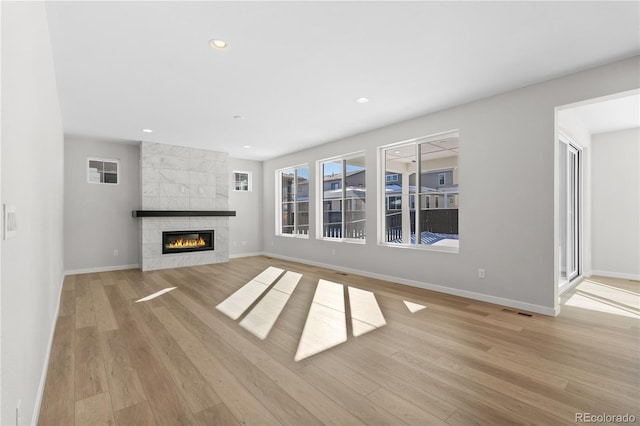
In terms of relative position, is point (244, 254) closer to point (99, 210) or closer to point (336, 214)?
point (336, 214)

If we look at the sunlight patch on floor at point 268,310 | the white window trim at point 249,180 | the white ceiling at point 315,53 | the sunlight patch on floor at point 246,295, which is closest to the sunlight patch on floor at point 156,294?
the sunlight patch on floor at point 246,295

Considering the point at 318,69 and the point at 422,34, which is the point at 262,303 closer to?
the point at 318,69

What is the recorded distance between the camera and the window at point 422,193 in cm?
437

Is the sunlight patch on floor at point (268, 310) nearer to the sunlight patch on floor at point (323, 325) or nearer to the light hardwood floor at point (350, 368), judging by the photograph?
the light hardwood floor at point (350, 368)

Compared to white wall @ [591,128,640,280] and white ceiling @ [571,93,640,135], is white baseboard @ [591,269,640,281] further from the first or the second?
white ceiling @ [571,93,640,135]

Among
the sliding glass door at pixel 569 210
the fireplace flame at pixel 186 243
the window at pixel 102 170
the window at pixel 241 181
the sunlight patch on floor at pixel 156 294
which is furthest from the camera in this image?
the window at pixel 241 181

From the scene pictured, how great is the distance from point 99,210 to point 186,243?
1.81m

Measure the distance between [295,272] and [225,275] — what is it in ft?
4.39

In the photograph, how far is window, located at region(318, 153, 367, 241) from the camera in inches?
228

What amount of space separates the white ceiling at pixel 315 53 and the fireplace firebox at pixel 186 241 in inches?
114

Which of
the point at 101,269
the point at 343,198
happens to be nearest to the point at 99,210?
the point at 101,269

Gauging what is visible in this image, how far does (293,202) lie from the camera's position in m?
7.51

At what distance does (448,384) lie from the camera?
2020 millimetres

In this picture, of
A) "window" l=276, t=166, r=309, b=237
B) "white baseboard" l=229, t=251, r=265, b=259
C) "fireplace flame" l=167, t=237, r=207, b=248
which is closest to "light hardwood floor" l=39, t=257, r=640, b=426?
"fireplace flame" l=167, t=237, r=207, b=248
